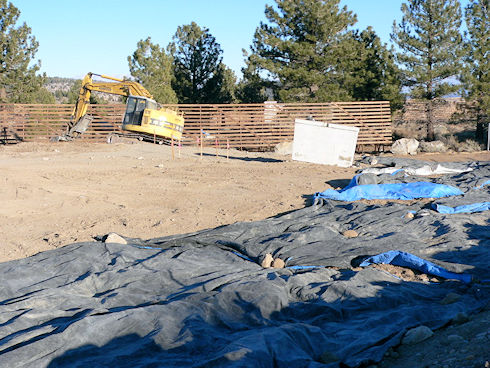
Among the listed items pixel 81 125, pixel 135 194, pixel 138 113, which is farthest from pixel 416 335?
pixel 81 125

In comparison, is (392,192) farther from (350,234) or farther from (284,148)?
(284,148)

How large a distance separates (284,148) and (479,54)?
Result: 10.2m

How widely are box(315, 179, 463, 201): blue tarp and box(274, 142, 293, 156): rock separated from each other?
1174 centimetres

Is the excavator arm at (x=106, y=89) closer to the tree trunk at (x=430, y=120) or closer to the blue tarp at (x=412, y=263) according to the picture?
the tree trunk at (x=430, y=120)

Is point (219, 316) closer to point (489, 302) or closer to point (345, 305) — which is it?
point (345, 305)

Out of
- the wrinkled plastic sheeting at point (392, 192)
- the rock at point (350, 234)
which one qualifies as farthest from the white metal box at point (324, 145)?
the rock at point (350, 234)

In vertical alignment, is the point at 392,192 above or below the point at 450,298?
above

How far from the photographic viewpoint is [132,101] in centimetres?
2056

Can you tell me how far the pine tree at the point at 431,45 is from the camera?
23.5 metres

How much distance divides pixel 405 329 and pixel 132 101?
17420mm

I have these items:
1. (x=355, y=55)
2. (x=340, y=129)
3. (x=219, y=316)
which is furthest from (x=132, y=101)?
(x=219, y=316)

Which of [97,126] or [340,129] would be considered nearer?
[340,129]

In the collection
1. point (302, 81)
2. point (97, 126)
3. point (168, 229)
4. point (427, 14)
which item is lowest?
point (168, 229)

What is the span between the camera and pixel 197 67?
3042 centimetres
